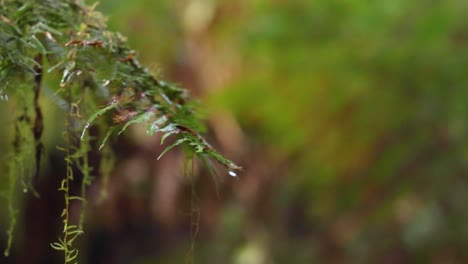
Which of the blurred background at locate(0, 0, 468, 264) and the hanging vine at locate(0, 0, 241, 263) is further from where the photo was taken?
the blurred background at locate(0, 0, 468, 264)

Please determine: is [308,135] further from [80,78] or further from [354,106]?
[80,78]

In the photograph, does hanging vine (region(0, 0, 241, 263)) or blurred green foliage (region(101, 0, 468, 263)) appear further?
blurred green foliage (region(101, 0, 468, 263))

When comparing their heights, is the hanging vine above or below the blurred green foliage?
below

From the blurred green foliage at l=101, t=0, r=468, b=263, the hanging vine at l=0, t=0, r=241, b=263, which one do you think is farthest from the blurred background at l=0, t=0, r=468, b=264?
the hanging vine at l=0, t=0, r=241, b=263

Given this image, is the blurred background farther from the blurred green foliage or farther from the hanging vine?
the hanging vine

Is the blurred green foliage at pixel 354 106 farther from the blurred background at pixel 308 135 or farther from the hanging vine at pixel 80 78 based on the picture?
the hanging vine at pixel 80 78

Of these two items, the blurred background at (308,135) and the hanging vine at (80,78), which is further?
the blurred background at (308,135)

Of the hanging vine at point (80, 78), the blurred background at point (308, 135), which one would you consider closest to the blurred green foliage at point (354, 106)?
the blurred background at point (308, 135)

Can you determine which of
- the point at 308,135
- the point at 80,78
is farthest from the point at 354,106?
the point at 80,78

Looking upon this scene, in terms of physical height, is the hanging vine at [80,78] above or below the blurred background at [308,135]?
below
